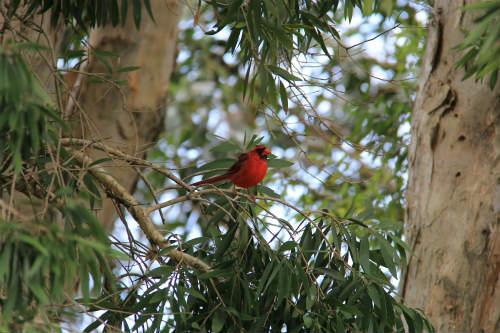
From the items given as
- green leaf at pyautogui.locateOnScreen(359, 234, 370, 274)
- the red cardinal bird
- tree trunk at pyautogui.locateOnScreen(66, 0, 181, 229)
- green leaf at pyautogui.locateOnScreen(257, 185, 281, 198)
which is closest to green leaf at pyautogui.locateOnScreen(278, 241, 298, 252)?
green leaf at pyautogui.locateOnScreen(359, 234, 370, 274)

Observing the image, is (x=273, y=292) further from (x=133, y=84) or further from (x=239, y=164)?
(x=133, y=84)

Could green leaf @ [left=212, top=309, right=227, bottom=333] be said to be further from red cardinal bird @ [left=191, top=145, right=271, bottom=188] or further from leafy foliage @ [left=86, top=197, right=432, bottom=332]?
red cardinal bird @ [left=191, top=145, right=271, bottom=188]

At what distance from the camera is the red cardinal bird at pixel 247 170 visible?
411 cm

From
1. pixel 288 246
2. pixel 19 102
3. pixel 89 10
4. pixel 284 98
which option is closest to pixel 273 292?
pixel 288 246

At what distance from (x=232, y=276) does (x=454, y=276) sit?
1.75 m

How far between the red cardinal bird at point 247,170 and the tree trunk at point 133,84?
5.87 ft

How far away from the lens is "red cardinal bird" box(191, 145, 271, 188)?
4.11 meters

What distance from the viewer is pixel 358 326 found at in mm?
3059

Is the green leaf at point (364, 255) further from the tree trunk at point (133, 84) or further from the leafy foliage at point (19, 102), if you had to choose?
the tree trunk at point (133, 84)

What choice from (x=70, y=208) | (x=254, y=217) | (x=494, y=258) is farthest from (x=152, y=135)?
(x=70, y=208)

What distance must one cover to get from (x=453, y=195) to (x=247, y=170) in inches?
56.8

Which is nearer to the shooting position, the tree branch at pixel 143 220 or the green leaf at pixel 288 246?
the green leaf at pixel 288 246

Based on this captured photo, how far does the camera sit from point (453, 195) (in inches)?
165

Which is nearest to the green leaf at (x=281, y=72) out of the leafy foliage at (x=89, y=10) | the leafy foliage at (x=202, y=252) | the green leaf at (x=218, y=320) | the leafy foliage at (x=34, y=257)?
the leafy foliage at (x=202, y=252)
